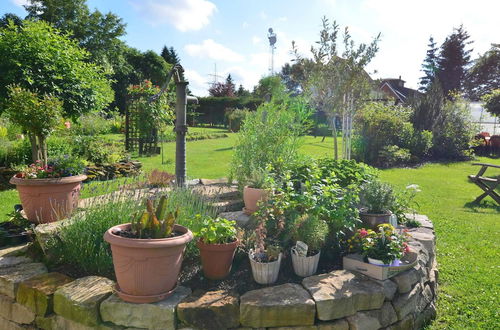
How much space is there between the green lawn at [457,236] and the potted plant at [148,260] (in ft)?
6.98

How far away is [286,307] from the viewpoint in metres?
2.19

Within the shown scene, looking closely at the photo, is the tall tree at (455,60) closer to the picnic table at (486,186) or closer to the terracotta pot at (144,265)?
the picnic table at (486,186)

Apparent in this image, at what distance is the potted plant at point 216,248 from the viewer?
2.53 m

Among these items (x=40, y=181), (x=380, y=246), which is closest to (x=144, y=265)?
(x=380, y=246)

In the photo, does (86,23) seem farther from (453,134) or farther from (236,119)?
(453,134)

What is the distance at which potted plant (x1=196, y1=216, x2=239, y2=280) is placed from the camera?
253 cm

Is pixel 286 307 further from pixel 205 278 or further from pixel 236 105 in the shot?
pixel 236 105

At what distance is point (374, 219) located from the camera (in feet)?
Answer: 11.3

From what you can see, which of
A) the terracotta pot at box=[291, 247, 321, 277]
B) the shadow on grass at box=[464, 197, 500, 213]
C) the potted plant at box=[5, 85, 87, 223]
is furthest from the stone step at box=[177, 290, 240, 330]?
the shadow on grass at box=[464, 197, 500, 213]

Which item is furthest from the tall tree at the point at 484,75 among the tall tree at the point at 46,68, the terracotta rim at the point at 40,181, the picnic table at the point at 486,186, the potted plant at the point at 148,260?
the potted plant at the point at 148,260

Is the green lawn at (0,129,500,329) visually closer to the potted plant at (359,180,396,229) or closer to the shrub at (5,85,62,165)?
the potted plant at (359,180,396,229)

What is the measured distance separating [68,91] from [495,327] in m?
5.37

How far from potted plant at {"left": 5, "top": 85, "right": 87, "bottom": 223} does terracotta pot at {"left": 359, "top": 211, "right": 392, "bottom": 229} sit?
2.79 metres

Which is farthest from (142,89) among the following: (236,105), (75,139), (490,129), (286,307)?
(490,129)
